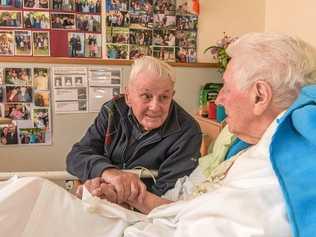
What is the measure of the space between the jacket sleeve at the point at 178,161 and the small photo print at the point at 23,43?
62.4 inches

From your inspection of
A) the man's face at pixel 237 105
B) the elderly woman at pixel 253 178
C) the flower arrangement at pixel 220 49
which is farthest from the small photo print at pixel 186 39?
the man's face at pixel 237 105

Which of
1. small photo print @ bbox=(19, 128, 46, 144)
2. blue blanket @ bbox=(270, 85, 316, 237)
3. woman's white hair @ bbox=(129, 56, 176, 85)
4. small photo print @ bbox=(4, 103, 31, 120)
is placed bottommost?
small photo print @ bbox=(19, 128, 46, 144)

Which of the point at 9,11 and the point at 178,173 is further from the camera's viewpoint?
the point at 9,11

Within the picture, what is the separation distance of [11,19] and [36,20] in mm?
160

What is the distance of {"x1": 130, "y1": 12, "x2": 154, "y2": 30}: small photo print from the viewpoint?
287 cm

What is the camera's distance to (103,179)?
4.57 feet

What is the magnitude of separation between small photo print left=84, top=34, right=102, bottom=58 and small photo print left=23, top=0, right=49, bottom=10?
34cm

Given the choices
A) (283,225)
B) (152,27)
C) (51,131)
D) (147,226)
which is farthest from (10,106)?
(283,225)

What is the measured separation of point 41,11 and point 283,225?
2423 mm

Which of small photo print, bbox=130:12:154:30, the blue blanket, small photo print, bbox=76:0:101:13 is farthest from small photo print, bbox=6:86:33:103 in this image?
the blue blanket

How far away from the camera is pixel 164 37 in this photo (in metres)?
2.94

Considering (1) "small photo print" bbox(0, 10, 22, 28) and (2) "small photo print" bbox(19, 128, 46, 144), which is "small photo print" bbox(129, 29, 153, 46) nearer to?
(1) "small photo print" bbox(0, 10, 22, 28)

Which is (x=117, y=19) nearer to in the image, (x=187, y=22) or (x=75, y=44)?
(x=75, y=44)

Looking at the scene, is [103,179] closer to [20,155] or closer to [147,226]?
[147,226]
